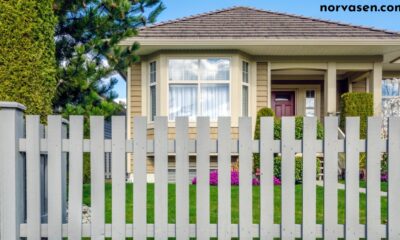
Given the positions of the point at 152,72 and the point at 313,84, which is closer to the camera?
the point at 152,72

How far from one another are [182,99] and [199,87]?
56cm

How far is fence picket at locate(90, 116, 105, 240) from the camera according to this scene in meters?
2.86

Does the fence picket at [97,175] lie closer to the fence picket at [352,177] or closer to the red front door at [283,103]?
the fence picket at [352,177]

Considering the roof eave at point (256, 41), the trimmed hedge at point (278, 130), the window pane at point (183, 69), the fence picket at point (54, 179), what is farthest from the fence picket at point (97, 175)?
the window pane at point (183, 69)

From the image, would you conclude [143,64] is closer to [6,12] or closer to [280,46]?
[280,46]

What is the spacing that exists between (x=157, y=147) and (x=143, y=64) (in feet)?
28.2

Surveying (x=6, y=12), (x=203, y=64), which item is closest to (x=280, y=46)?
(x=203, y=64)

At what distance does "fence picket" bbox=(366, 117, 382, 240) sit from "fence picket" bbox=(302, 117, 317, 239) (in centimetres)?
38

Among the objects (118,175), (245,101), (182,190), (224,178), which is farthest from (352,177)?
(245,101)

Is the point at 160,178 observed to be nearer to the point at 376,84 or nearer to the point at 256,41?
the point at 256,41

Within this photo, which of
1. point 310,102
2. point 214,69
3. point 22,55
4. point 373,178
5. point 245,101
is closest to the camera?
point 373,178

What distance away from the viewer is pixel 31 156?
9.40 ft

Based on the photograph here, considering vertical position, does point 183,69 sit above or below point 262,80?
above

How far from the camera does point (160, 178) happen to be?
114 inches
